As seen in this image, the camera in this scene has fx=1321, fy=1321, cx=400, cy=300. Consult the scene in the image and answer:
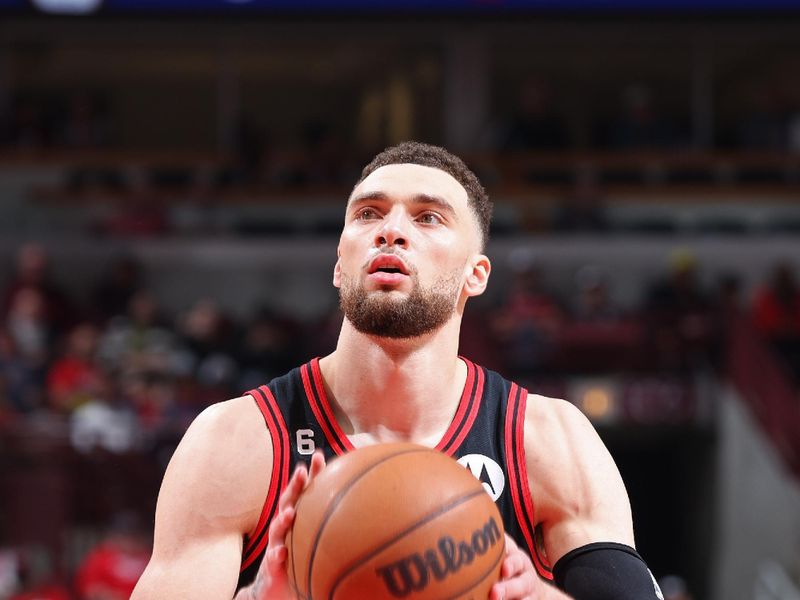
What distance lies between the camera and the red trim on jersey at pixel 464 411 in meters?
3.80

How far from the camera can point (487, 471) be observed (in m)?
3.74

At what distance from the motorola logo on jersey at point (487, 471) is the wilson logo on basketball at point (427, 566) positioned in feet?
2.05

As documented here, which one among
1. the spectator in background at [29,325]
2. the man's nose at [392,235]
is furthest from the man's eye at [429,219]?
the spectator in background at [29,325]

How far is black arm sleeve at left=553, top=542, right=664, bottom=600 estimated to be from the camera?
3.48 m

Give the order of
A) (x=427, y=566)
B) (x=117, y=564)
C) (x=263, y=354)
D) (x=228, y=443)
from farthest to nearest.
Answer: (x=263, y=354) < (x=117, y=564) < (x=228, y=443) < (x=427, y=566)

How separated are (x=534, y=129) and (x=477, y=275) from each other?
12050 mm

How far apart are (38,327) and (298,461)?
31.4 feet

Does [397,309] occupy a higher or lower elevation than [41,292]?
higher

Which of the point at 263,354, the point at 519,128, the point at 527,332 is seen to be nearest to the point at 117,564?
the point at 263,354

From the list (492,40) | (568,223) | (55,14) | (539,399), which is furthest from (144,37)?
(539,399)

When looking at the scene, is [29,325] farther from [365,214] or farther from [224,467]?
[224,467]

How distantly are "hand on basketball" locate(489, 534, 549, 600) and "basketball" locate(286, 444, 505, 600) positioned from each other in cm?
3

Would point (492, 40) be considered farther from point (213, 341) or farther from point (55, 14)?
point (213, 341)

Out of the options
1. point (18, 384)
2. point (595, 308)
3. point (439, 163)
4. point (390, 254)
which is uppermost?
point (439, 163)
